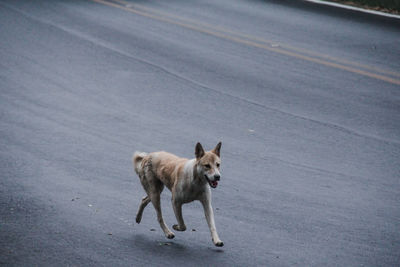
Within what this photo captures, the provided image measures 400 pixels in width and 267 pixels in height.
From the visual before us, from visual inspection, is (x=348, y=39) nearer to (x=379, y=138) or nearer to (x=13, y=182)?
(x=379, y=138)

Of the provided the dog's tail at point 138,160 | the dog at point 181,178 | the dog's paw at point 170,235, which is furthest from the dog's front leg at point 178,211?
the dog's tail at point 138,160

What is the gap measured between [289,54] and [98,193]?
8.18m

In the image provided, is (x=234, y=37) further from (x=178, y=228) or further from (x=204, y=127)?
(x=178, y=228)

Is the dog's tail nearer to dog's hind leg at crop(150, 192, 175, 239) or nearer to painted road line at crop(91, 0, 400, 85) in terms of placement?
dog's hind leg at crop(150, 192, 175, 239)

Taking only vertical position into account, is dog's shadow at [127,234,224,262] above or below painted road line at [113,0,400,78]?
below

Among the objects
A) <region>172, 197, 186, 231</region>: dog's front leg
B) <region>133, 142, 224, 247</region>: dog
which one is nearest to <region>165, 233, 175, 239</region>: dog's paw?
<region>133, 142, 224, 247</region>: dog

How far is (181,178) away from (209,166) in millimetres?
482

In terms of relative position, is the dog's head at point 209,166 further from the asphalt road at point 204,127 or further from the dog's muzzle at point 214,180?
the asphalt road at point 204,127

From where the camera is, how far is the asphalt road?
24.9 ft

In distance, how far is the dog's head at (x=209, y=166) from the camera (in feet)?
21.7

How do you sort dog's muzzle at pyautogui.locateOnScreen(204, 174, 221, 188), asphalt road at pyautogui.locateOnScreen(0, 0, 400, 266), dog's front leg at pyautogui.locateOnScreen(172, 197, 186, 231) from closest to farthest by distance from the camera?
dog's muzzle at pyautogui.locateOnScreen(204, 174, 221, 188)
dog's front leg at pyautogui.locateOnScreen(172, 197, 186, 231)
asphalt road at pyautogui.locateOnScreen(0, 0, 400, 266)

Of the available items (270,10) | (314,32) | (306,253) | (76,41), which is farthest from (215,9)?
(306,253)

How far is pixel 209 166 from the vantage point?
6719mm

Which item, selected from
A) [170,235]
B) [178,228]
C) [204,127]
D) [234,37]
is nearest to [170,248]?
[170,235]
